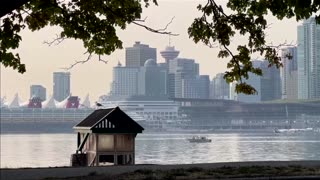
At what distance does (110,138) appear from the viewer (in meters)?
30.0

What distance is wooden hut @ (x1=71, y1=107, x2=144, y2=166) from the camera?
29391 mm

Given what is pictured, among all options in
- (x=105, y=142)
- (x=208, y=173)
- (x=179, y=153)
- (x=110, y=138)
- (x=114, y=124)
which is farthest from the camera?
(x=179, y=153)

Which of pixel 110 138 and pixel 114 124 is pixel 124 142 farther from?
pixel 114 124

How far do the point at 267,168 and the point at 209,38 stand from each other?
348 cm

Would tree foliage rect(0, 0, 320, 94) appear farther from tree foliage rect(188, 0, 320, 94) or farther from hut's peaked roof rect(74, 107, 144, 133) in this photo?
hut's peaked roof rect(74, 107, 144, 133)

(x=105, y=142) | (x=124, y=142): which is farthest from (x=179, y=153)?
(x=124, y=142)

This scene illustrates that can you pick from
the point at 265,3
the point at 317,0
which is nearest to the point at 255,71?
the point at 265,3

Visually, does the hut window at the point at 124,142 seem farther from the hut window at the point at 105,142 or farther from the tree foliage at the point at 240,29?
the tree foliage at the point at 240,29

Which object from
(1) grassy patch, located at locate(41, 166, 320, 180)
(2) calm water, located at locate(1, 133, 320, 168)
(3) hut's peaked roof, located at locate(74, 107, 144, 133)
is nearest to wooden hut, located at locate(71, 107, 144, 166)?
(3) hut's peaked roof, located at locate(74, 107, 144, 133)

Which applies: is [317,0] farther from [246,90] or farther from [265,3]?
[246,90]

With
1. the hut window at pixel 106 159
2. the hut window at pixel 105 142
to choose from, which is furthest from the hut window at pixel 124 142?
the hut window at pixel 106 159

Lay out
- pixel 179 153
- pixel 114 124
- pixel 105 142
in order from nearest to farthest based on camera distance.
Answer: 1. pixel 114 124
2. pixel 105 142
3. pixel 179 153

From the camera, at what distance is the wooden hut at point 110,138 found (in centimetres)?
2939

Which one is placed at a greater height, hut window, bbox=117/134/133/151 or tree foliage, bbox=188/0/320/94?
tree foliage, bbox=188/0/320/94
